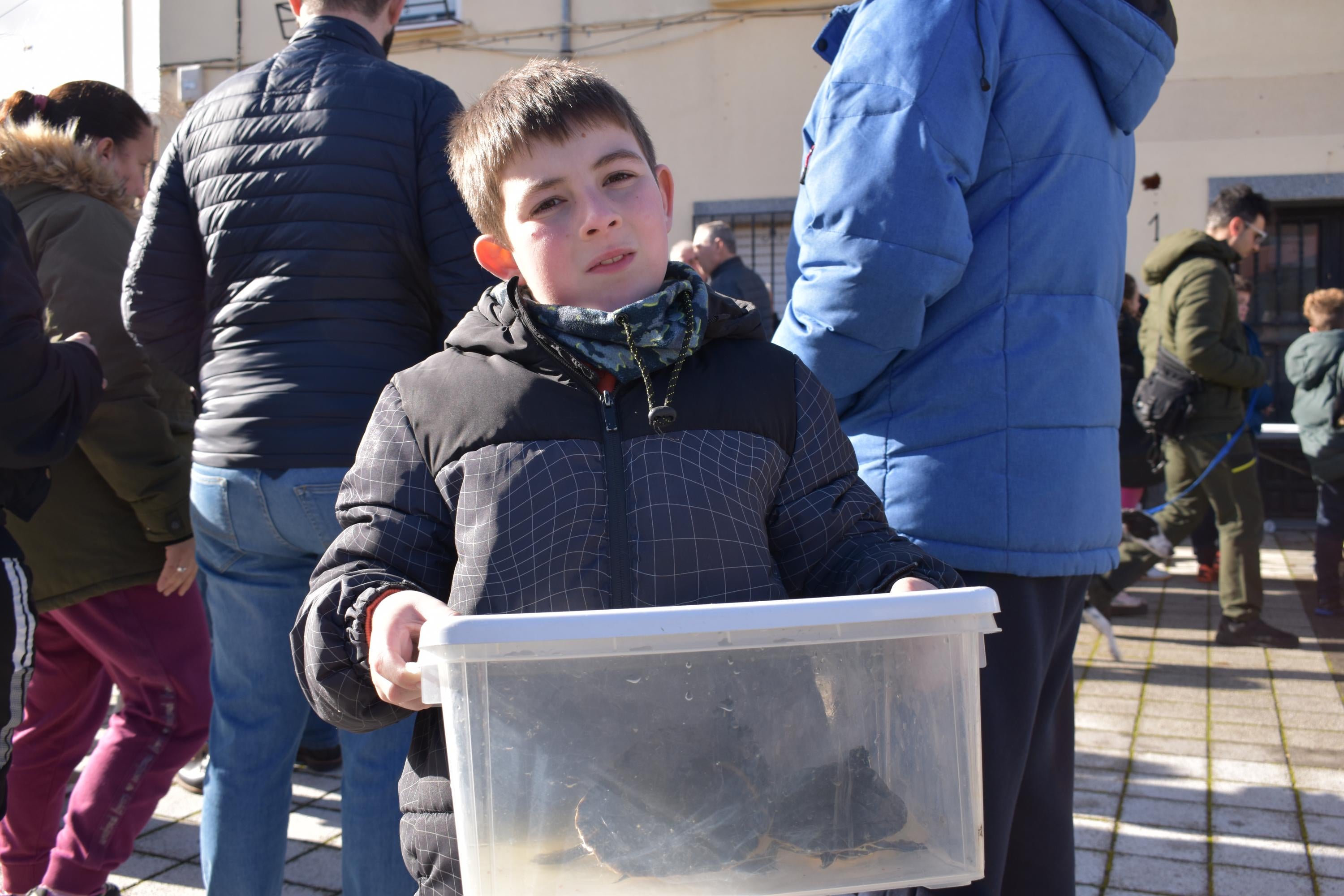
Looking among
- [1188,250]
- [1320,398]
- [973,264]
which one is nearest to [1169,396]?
[1188,250]

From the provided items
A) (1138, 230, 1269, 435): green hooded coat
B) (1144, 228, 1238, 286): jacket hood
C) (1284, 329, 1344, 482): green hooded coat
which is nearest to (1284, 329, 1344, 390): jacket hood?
(1284, 329, 1344, 482): green hooded coat

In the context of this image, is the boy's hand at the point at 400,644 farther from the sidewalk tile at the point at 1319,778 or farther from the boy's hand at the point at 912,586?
the sidewalk tile at the point at 1319,778

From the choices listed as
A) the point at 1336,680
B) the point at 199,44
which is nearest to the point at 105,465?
the point at 1336,680

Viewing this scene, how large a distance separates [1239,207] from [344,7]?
15.4 ft

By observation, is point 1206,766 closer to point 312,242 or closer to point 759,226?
point 312,242

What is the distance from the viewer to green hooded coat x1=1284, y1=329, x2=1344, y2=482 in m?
5.80

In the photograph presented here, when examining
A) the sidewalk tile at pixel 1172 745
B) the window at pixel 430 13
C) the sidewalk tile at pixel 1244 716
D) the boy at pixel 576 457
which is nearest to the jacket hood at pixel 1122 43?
the boy at pixel 576 457

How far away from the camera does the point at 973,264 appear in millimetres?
1870

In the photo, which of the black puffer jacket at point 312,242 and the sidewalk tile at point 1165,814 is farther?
the sidewalk tile at point 1165,814

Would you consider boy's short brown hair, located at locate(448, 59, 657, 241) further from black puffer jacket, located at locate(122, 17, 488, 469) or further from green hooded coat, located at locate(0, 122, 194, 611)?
green hooded coat, located at locate(0, 122, 194, 611)

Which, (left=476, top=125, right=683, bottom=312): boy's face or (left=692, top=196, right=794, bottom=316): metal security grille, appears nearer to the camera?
(left=476, top=125, right=683, bottom=312): boy's face

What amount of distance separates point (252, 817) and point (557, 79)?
5.09 ft

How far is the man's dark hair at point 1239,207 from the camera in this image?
5477 mm

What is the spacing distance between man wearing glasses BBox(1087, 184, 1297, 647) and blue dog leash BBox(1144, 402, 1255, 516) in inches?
0.6
